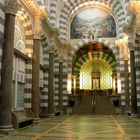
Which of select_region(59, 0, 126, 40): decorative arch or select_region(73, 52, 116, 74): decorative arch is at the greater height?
select_region(59, 0, 126, 40): decorative arch

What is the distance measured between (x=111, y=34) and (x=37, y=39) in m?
12.6

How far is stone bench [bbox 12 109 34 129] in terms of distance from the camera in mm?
11309

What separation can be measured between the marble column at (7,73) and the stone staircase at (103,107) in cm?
1541

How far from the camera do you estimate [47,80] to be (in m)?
20.2

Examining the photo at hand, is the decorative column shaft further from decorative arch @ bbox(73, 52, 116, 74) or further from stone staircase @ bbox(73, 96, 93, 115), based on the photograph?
decorative arch @ bbox(73, 52, 116, 74)

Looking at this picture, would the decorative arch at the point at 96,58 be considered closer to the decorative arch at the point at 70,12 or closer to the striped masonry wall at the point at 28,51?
the decorative arch at the point at 70,12

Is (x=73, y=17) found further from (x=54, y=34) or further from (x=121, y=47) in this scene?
(x=54, y=34)

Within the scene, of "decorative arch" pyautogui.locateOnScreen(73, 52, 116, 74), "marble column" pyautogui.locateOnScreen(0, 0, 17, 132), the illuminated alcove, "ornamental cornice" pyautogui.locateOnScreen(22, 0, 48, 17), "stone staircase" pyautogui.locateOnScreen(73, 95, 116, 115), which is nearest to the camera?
"marble column" pyautogui.locateOnScreen(0, 0, 17, 132)

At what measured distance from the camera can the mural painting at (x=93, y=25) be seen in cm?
2687

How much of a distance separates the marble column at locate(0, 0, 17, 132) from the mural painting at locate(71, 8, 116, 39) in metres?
16.8

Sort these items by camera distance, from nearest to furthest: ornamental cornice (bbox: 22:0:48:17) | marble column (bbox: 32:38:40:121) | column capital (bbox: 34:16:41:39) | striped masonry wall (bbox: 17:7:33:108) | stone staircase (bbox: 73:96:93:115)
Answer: ornamental cornice (bbox: 22:0:48:17) < striped masonry wall (bbox: 17:7:33:108) < marble column (bbox: 32:38:40:121) < column capital (bbox: 34:16:41:39) < stone staircase (bbox: 73:96:93:115)

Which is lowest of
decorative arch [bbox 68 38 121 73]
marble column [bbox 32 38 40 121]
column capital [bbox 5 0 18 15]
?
marble column [bbox 32 38 40 121]

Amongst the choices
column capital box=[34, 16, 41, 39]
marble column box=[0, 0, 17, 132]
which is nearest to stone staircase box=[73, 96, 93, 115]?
column capital box=[34, 16, 41, 39]

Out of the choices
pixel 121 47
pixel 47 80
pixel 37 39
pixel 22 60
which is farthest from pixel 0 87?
pixel 121 47
